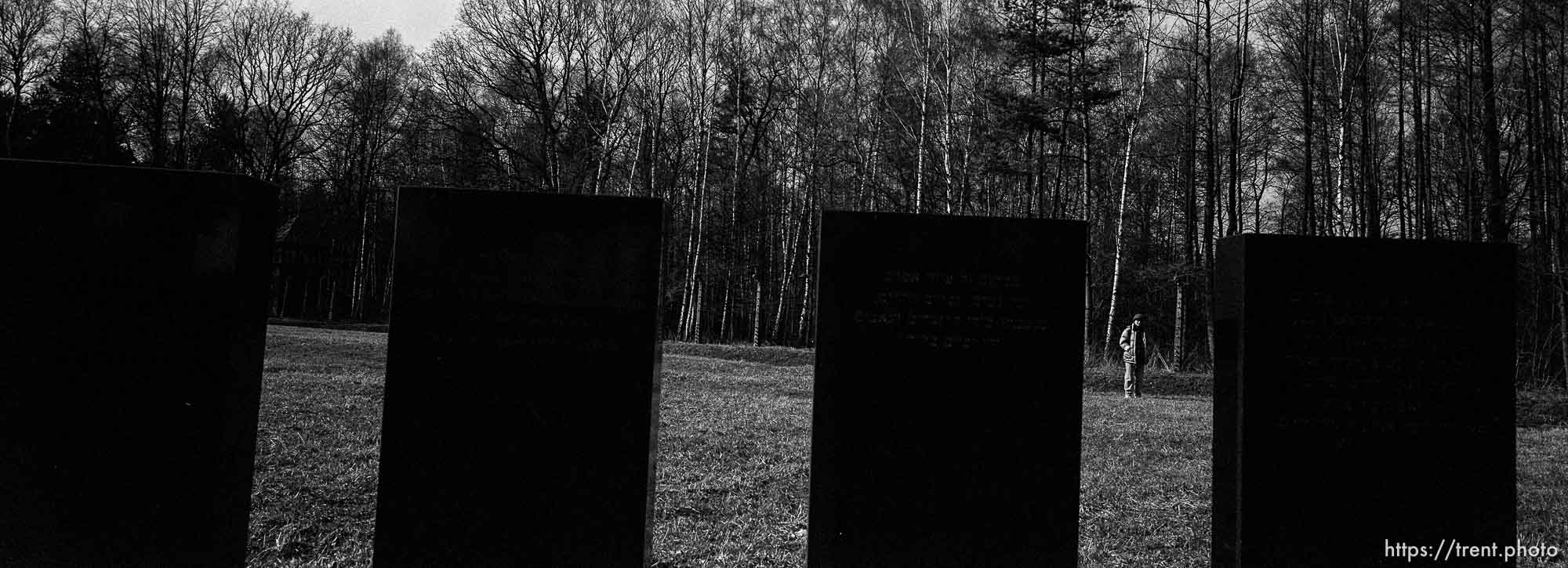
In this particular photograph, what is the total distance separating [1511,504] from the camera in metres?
3.99

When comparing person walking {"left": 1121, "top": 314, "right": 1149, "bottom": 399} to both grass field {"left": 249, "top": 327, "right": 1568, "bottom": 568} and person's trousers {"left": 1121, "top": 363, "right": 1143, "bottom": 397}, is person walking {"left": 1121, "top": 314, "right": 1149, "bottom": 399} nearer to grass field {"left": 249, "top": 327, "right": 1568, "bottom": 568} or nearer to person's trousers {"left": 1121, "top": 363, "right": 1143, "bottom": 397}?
person's trousers {"left": 1121, "top": 363, "right": 1143, "bottom": 397}

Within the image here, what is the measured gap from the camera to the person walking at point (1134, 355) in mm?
13894

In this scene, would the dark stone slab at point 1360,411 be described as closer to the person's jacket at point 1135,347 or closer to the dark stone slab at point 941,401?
the dark stone slab at point 941,401

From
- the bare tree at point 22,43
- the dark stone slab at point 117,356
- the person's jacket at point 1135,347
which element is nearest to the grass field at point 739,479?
the dark stone slab at point 117,356

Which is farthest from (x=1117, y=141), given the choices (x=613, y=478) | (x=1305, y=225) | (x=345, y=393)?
(x=613, y=478)

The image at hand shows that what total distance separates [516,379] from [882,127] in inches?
961

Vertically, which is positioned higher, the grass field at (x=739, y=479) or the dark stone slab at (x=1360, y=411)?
the dark stone slab at (x=1360, y=411)

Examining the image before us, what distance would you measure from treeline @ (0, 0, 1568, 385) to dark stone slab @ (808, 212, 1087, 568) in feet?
25.9

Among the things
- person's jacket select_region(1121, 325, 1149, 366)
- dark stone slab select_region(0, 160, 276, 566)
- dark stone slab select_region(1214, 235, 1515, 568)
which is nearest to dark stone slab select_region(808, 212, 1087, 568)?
dark stone slab select_region(1214, 235, 1515, 568)

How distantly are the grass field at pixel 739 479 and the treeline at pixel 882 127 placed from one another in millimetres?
4718

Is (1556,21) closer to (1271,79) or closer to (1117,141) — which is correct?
(1271,79)

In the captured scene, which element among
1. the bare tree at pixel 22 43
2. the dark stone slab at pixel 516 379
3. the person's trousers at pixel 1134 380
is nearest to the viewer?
the dark stone slab at pixel 516 379

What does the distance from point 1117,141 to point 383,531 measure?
89.8ft

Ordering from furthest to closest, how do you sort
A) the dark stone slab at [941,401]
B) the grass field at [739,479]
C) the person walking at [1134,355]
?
the person walking at [1134,355]
the grass field at [739,479]
the dark stone slab at [941,401]
